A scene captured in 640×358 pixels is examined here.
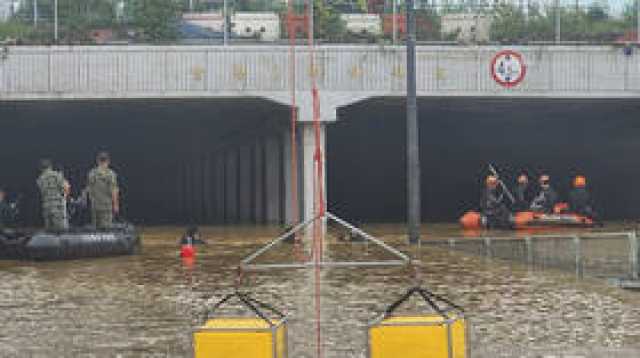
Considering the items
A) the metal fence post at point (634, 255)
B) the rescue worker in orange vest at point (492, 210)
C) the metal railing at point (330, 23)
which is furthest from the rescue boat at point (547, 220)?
the metal fence post at point (634, 255)

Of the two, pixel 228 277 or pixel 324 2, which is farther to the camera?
pixel 324 2

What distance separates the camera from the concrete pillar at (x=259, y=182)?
47.7 metres

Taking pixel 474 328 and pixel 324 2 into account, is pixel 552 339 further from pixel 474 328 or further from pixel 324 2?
pixel 324 2

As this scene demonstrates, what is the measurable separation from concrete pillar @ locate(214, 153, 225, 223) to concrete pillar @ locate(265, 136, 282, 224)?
17.5m

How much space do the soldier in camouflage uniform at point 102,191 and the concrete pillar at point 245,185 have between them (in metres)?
22.9

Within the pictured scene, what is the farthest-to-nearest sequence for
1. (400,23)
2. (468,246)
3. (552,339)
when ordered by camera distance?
(400,23) < (468,246) < (552,339)

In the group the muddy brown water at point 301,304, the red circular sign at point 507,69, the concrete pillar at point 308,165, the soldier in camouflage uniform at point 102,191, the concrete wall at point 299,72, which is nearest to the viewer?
the muddy brown water at point 301,304

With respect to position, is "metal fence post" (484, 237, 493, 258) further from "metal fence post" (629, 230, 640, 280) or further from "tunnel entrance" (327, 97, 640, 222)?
"tunnel entrance" (327, 97, 640, 222)

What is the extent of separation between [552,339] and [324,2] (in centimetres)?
2960

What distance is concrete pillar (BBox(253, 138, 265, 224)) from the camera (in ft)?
156

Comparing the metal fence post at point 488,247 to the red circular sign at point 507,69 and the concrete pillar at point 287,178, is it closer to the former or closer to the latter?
the red circular sign at point 507,69

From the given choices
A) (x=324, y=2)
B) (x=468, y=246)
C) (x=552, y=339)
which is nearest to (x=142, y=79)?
(x=324, y=2)

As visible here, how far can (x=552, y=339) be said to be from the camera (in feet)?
41.5

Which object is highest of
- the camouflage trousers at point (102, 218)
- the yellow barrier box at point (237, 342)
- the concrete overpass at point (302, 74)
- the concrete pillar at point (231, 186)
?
the concrete overpass at point (302, 74)
